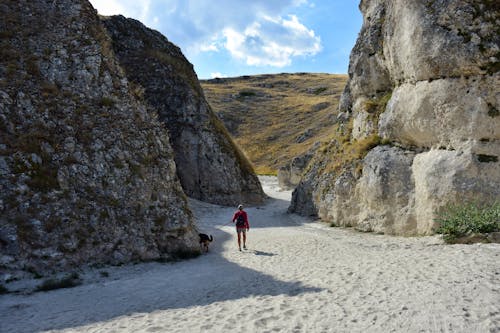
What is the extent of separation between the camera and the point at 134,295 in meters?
11.8

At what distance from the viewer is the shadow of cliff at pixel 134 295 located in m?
9.97

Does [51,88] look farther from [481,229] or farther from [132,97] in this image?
[481,229]

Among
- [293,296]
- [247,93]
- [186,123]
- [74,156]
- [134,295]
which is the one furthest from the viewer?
[247,93]

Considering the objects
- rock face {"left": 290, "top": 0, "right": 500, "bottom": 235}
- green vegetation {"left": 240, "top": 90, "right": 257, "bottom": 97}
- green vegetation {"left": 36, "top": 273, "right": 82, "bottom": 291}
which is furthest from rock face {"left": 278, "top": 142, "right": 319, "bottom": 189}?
green vegetation {"left": 240, "top": 90, "right": 257, "bottom": 97}

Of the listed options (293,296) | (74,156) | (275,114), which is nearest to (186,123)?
(74,156)

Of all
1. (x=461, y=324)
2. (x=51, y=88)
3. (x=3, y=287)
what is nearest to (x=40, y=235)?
(x=3, y=287)

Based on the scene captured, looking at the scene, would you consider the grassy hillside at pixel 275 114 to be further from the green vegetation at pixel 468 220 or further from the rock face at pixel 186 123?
the green vegetation at pixel 468 220

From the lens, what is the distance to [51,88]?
62.5 feet

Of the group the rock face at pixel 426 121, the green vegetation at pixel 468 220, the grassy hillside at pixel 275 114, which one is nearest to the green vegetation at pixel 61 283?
the green vegetation at pixel 468 220

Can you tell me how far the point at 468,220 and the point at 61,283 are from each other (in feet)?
50.6

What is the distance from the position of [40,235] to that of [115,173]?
4.55 meters

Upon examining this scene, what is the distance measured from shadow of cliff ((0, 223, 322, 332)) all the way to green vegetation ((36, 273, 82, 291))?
0.44 m

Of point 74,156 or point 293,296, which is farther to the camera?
point 74,156

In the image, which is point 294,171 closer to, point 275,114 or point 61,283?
point 61,283
